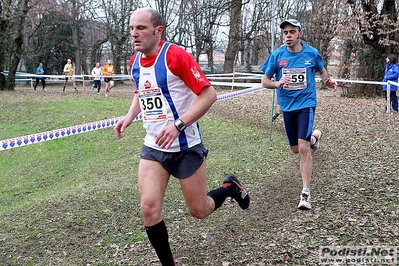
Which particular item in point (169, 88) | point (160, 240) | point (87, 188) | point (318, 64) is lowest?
point (87, 188)

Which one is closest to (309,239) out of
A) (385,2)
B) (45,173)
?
(45,173)

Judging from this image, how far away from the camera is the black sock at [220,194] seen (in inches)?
168

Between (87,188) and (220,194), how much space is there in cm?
322

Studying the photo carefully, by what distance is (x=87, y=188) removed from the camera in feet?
22.7

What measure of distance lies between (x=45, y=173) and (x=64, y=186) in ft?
5.69

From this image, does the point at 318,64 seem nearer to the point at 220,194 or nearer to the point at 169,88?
the point at 220,194

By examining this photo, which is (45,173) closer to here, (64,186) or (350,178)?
(64,186)

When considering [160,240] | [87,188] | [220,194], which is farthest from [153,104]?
[87,188]

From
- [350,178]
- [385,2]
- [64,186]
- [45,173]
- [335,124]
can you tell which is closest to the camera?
[350,178]

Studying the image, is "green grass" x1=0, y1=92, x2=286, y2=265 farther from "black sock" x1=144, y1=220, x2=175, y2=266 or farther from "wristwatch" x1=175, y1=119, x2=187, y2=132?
"wristwatch" x1=175, y1=119, x2=187, y2=132

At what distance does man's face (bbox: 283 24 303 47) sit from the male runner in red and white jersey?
91.9 inches

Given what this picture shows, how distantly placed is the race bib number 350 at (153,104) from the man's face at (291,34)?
254 cm

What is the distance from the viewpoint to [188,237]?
15.4 ft

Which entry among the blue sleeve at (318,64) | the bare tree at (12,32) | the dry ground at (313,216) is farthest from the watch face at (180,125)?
the bare tree at (12,32)
